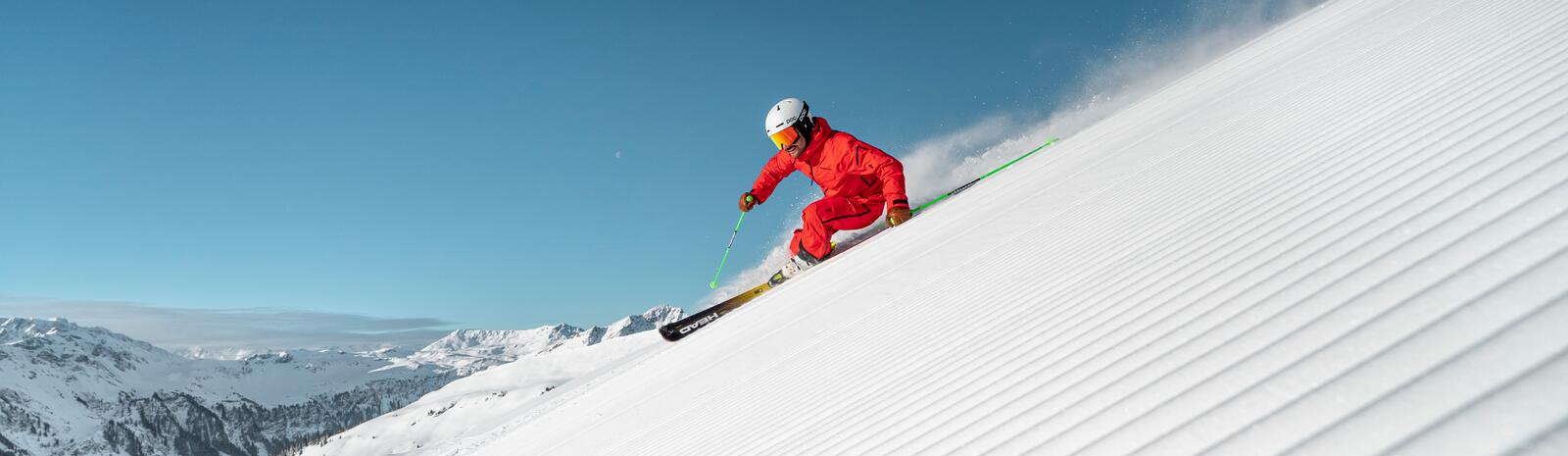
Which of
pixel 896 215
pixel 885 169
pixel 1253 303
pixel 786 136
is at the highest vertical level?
pixel 786 136

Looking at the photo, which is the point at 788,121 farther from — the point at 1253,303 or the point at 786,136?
the point at 1253,303

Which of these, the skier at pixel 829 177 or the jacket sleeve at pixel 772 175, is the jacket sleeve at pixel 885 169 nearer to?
the skier at pixel 829 177

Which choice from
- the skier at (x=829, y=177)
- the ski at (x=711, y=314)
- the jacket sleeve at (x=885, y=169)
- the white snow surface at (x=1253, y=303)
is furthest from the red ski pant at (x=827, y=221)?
the white snow surface at (x=1253, y=303)

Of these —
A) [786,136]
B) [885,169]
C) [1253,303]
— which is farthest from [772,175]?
[1253,303]

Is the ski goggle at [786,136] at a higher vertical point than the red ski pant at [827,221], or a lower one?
higher

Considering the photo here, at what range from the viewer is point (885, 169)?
383 inches

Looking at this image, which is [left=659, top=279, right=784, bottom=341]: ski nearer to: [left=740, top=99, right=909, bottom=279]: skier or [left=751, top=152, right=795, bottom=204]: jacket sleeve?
[left=740, top=99, right=909, bottom=279]: skier

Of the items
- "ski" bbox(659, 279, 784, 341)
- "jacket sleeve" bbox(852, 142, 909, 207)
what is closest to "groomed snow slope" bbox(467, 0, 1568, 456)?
"jacket sleeve" bbox(852, 142, 909, 207)

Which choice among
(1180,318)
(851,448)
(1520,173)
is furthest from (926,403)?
(1520,173)

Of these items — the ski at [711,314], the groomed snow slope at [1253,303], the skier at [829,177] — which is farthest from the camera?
the ski at [711,314]

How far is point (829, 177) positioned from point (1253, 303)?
26.2ft

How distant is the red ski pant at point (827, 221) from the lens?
9.91 meters

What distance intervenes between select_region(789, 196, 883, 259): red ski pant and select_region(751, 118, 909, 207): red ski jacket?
16 cm

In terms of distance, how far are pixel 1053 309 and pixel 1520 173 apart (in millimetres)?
1562
